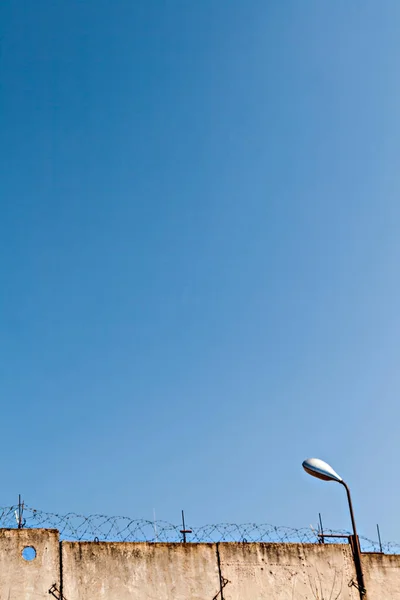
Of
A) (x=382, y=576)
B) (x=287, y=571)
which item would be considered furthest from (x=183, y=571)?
(x=382, y=576)

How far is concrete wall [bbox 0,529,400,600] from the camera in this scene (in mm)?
13398

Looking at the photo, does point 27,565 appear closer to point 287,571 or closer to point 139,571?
point 139,571

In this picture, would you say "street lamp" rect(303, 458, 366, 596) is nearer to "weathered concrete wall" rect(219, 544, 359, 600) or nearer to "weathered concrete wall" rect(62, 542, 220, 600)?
"weathered concrete wall" rect(219, 544, 359, 600)

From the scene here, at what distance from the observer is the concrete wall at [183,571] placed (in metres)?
13.4

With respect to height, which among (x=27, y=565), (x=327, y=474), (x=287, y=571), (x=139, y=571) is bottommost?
(x=287, y=571)

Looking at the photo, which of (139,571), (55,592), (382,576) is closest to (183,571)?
(139,571)

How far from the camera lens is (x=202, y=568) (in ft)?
49.0

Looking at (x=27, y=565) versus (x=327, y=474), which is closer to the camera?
(x=27, y=565)

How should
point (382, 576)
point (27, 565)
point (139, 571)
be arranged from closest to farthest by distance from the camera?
point (27, 565) → point (139, 571) → point (382, 576)

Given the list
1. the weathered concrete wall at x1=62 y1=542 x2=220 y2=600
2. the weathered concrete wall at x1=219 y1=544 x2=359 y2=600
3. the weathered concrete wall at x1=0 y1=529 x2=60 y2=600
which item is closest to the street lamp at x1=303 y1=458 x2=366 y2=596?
the weathered concrete wall at x1=219 y1=544 x2=359 y2=600

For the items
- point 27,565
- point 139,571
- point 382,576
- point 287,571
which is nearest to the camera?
point 27,565

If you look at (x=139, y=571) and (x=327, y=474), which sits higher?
(x=327, y=474)

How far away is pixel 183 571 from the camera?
14.8m

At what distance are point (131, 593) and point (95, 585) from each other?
75cm
